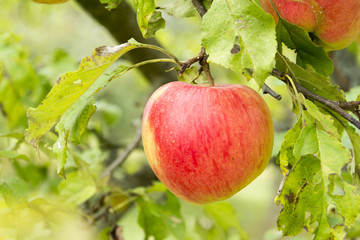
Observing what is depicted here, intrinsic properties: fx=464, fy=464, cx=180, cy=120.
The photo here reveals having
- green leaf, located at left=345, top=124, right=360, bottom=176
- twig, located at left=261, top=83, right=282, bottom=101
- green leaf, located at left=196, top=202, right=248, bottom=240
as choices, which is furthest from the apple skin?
green leaf, located at left=196, top=202, right=248, bottom=240

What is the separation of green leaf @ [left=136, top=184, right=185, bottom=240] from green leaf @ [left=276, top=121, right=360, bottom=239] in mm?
644

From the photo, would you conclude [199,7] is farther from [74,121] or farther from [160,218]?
[160,218]

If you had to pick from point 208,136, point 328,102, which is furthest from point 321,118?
point 208,136

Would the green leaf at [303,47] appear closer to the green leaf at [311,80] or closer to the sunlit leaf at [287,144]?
the green leaf at [311,80]

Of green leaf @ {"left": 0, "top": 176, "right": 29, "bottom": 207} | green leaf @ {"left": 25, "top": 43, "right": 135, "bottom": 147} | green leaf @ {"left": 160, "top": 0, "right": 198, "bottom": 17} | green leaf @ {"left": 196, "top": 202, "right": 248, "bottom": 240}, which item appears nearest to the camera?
green leaf @ {"left": 25, "top": 43, "right": 135, "bottom": 147}

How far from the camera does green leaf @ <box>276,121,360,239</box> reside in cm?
64

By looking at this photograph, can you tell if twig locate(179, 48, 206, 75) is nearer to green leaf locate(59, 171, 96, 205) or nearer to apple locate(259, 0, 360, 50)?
apple locate(259, 0, 360, 50)

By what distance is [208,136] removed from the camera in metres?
0.69

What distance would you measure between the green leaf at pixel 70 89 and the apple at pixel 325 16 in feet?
0.85

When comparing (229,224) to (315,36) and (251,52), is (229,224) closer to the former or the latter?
(315,36)

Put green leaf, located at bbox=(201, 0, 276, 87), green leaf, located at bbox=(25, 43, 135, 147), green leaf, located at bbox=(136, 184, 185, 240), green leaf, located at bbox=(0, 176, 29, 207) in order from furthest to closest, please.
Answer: green leaf, located at bbox=(136, 184, 185, 240) < green leaf, located at bbox=(0, 176, 29, 207) < green leaf, located at bbox=(25, 43, 135, 147) < green leaf, located at bbox=(201, 0, 276, 87)

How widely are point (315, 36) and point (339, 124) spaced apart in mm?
156

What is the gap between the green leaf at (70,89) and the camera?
0.71m

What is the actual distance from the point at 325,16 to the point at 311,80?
0.10 meters
